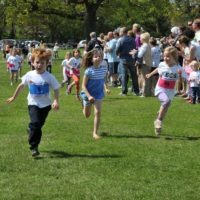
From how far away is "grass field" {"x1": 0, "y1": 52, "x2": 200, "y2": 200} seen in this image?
6508 mm

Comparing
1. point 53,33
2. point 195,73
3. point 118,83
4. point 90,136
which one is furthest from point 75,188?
point 53,33

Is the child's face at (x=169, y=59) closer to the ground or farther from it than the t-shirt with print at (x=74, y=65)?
farther from it

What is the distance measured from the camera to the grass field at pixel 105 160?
6508 millimetres

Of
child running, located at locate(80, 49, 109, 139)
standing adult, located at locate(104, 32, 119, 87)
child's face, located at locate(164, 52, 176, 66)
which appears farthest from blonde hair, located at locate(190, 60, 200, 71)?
child running, located at locate(80, 49, 109, 139)

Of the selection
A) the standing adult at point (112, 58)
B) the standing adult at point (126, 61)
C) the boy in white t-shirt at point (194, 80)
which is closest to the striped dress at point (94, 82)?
the boy in white t-shirt at point (194, 80)

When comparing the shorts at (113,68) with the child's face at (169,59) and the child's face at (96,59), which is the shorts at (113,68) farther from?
the child's face at (96,59)

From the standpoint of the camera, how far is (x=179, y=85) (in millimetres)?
17938

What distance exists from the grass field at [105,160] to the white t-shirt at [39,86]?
855 millimetres

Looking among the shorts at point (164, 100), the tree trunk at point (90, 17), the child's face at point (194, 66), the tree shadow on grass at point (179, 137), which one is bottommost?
the tree shadow on grass at point (179, 137)

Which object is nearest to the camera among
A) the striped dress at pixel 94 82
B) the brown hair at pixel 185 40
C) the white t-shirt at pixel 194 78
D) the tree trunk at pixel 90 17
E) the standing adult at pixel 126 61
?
the striped dress at pixel 94 82

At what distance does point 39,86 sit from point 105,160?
1.55 meters

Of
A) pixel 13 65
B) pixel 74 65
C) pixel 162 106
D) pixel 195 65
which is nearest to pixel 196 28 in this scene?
pixel 195 65

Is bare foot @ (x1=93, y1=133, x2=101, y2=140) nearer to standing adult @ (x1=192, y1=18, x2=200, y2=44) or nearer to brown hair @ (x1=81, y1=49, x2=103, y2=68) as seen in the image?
brown hair @ (x1=81, y1=49, x2=103, y2=68)

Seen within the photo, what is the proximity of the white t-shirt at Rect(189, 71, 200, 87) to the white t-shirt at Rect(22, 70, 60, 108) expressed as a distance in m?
7.97
